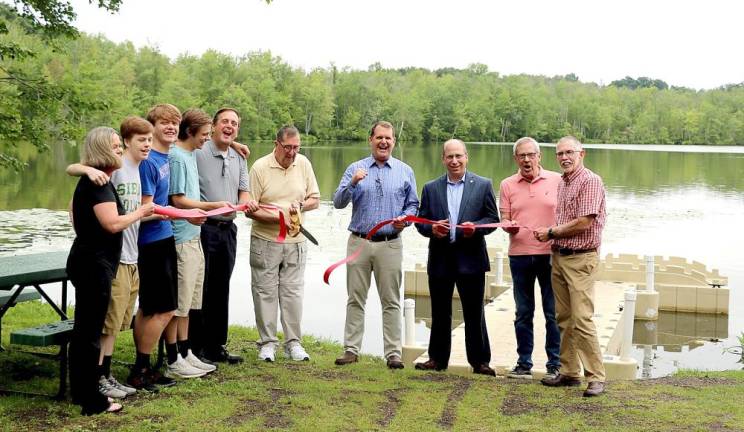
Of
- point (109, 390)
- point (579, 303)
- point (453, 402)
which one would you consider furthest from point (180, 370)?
point (579, 303)

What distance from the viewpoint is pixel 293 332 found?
7.29 metres

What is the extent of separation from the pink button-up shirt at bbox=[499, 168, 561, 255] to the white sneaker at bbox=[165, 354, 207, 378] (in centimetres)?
282

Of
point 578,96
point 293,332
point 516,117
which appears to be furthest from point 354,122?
point 293,332

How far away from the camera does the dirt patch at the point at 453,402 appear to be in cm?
539

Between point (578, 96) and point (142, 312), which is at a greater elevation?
point (578, 96)

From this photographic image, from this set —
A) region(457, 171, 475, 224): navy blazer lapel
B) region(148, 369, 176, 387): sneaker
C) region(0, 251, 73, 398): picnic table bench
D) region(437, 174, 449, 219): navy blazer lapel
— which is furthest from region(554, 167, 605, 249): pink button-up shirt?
region(0, 251, 73, 398): picnic table bench

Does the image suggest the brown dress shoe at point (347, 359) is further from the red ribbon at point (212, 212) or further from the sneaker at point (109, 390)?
the sneaker at point (109, 390)

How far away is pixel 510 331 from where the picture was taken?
1066 centimetres

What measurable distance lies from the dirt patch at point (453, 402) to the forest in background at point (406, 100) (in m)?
61.3

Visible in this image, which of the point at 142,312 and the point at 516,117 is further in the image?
the point at 516,117

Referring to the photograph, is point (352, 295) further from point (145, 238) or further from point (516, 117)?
point (516, 117)

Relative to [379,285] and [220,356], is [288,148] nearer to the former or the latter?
[379,285]

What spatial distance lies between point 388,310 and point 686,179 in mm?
46617

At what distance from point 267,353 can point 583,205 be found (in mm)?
3041
